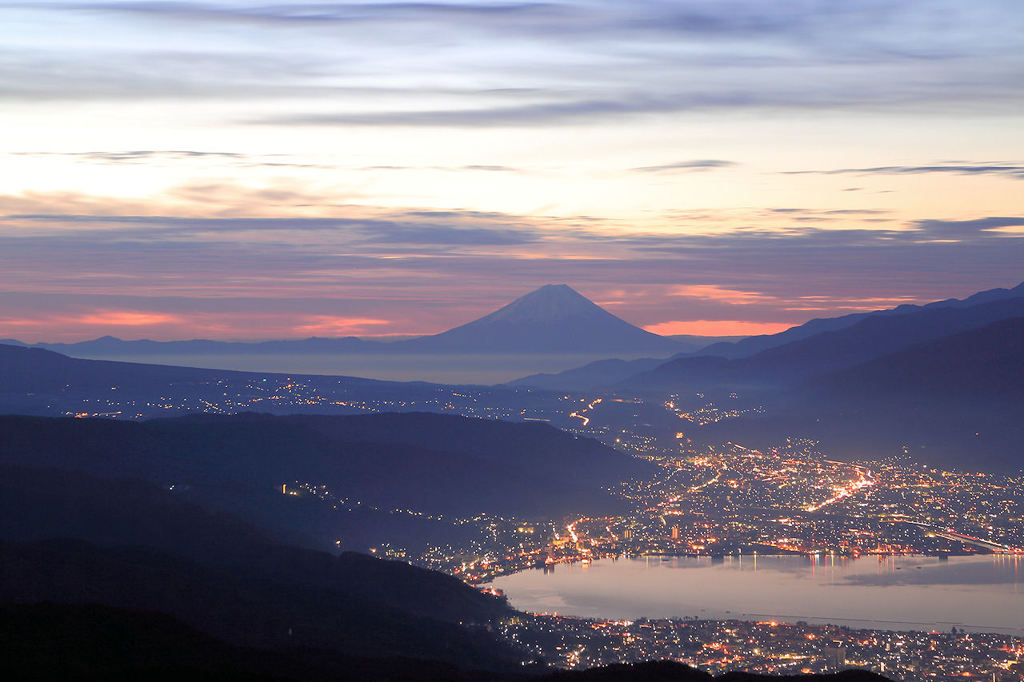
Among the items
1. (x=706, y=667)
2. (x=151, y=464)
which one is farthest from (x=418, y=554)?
(x=706, y=667)

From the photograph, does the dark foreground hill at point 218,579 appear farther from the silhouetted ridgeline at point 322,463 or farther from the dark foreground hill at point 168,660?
the silhouetted ridgeline at point 322,463

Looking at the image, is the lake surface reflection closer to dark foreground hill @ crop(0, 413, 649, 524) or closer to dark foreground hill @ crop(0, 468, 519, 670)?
dark foreground hill @ crop(0, 468, 519, 670)

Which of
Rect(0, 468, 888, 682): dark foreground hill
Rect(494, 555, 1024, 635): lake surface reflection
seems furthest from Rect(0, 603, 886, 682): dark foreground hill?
Rect(494, 555, 1024, 635): lake surface reflection

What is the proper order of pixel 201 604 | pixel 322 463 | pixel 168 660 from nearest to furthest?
pixel 168 660
pixel 201 604
pixel 322 463

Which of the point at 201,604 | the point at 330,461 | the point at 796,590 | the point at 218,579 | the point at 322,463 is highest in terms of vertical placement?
the point at 330,461

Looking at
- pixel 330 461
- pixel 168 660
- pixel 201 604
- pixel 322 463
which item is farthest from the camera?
pixel 330 461

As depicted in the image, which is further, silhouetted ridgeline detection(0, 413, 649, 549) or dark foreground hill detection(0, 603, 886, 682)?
silhouetted ridgeline detection(0, 413, 649, 549)

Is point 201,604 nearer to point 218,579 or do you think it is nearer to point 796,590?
point 218,579

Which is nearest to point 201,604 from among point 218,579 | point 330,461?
point 218,579
